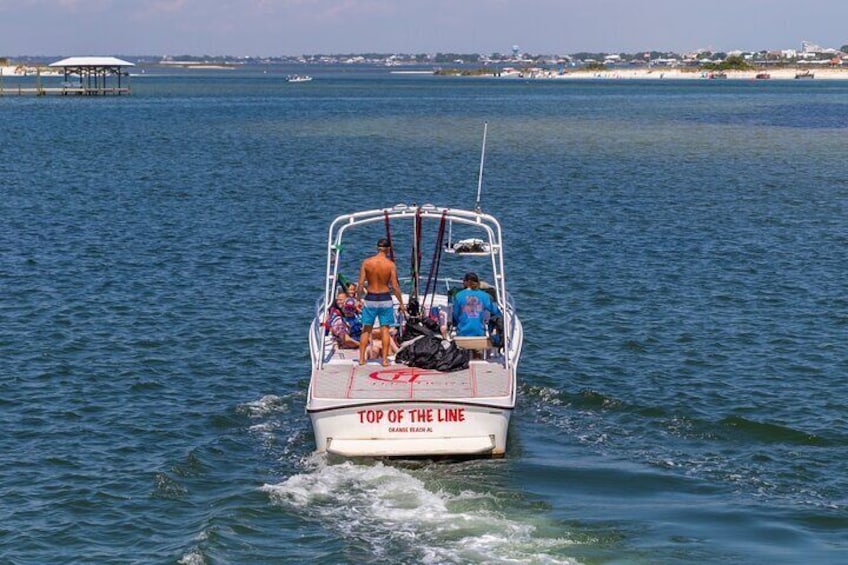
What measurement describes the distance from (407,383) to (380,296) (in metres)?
1.79

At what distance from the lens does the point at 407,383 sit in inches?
711

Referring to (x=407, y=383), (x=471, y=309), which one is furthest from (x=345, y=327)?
(x=407, y=383)

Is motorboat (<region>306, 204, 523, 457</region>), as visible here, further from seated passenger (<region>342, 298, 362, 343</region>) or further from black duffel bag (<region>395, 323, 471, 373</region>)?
seated passenger (<region>342, 298, 362, 343</region>)

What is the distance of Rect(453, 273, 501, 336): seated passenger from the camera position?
19719 mm

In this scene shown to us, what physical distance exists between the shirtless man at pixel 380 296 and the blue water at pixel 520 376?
1951mm

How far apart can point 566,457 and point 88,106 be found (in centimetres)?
11081

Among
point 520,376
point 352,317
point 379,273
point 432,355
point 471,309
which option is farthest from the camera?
point 520,376

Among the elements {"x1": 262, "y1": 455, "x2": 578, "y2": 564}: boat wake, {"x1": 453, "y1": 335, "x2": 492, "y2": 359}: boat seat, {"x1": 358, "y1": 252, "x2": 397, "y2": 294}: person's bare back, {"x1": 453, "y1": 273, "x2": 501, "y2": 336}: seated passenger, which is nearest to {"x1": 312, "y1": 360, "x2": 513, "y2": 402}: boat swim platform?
{"x1": 453, "y1": 335, "x2": 492, "y2": 359}: boat seat

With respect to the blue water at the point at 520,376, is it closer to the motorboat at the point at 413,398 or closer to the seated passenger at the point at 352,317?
the motorboat at the point at 413,398

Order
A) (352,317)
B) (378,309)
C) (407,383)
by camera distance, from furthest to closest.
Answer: (352,317)
(378,309)
(407,383)

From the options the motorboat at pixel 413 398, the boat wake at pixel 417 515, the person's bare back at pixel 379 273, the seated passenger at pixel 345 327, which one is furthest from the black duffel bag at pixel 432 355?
the boat wake at pixel 417 515

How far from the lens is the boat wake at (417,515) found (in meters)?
14.6

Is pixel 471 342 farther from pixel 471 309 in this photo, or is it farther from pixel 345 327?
pixel 345 327

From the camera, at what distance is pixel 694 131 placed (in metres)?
90.1
